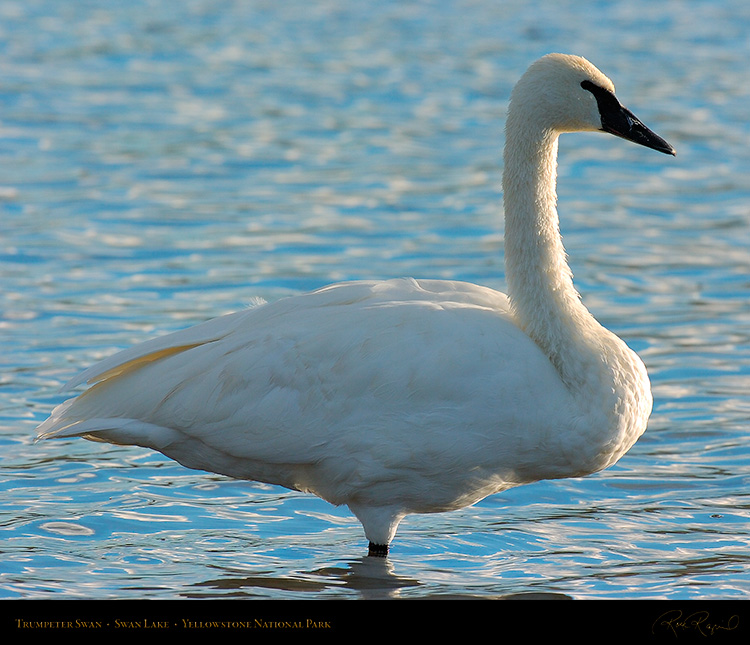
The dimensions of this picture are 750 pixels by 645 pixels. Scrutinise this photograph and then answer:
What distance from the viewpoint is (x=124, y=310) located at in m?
9.72

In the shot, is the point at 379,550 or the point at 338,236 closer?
the point at 379,550

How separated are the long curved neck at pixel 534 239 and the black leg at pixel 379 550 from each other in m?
1.18

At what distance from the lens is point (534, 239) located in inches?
247

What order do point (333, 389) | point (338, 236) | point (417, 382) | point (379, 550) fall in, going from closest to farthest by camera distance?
point (417, 382) < point (333, 389) < point (379, 550) < point (338, 236)

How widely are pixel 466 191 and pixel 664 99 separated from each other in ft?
14.4

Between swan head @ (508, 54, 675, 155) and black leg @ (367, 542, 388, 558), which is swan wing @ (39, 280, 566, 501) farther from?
swan head @ (508, 54, 675, 155)

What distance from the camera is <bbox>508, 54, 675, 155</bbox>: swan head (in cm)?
623
